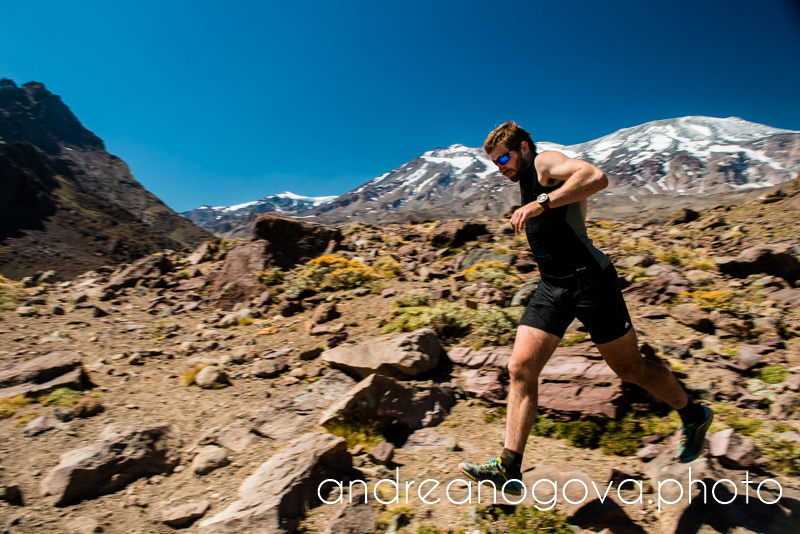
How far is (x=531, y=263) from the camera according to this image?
28.6 feet

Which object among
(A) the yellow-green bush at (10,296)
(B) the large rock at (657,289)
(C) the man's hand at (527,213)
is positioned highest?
(C) the man's hand at (527,213)

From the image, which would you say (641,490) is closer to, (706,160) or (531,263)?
(531,263)

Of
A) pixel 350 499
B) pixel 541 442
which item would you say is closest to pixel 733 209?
pixel 541 442

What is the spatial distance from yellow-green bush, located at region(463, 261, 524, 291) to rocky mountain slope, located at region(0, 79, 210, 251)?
4282 inches

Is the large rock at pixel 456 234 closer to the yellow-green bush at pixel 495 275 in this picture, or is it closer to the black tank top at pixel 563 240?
the yellow-green bush at pixel 495 275

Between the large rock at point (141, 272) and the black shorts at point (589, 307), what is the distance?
9.81 meters

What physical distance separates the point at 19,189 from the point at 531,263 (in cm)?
7882

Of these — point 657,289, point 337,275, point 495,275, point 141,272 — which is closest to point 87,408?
point 337,275

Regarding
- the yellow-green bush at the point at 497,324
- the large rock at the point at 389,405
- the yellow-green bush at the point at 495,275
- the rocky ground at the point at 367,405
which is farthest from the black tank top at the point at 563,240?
the yellow-green bush at the point at 495,275

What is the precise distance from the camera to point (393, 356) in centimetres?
427

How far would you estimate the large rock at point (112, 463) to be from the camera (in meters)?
2.73

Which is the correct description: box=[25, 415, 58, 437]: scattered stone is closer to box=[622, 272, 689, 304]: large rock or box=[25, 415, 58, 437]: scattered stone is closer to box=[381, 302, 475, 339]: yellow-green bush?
box=[381, 302, 475, 339]: yellow-green bush

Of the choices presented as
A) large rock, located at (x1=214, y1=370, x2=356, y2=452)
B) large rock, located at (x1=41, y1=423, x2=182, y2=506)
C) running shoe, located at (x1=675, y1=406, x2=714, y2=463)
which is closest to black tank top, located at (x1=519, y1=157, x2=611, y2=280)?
running shoe, located at (x1=675, y1=406, x2=714, y2=463)

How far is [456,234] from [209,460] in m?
8.69
